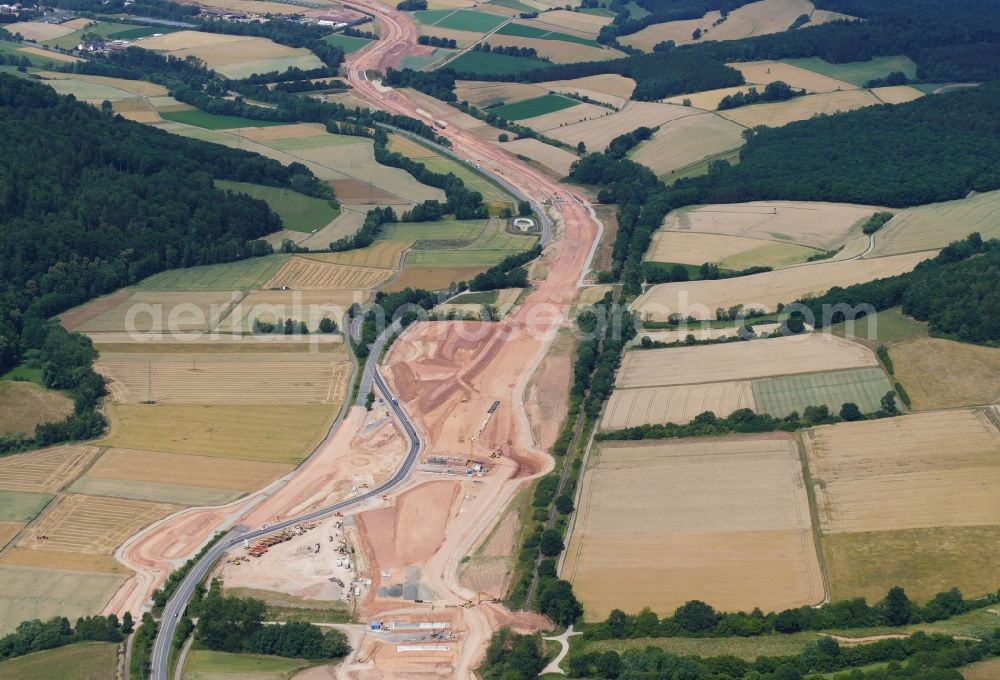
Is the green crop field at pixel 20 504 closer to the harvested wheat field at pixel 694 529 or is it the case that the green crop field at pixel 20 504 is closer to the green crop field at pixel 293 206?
the harvested wheat field at pixel 694 529

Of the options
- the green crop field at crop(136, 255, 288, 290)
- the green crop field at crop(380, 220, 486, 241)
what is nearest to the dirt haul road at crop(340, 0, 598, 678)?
the green crop field at crop(380, 220, 486, 241)

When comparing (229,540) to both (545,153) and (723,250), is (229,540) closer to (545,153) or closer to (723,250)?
(723,250)

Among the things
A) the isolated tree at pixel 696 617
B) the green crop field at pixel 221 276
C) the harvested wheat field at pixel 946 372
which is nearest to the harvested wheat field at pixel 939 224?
the harvested wheat field at pixel 946 372

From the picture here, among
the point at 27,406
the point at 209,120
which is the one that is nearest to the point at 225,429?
the point at 27,406

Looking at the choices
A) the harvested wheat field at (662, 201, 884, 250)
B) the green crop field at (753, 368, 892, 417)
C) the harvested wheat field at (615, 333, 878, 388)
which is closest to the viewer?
the green crop field at (753, 368, 892, 417)

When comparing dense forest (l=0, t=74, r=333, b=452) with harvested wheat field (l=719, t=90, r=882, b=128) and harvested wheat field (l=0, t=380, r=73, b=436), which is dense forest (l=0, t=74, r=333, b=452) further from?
harvested wheat field (l=719, t=90, r=882, b=128)

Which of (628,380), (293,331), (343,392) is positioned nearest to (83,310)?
(293,331)

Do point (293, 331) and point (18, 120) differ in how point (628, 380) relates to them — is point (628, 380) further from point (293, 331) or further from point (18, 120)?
point (18, 120)
